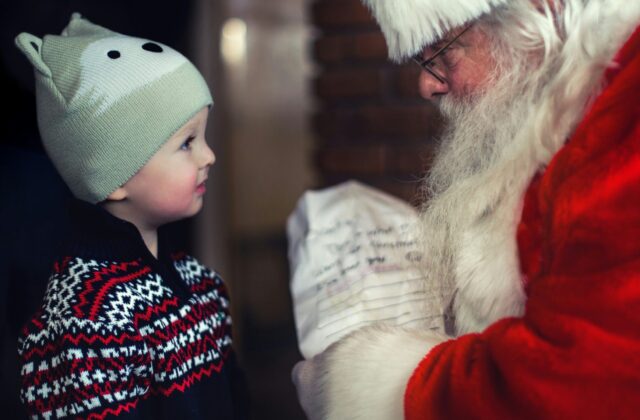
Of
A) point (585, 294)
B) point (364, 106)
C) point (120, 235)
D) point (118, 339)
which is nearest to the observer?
point (585, 294)

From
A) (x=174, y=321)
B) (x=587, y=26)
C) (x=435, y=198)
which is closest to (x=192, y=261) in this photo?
(x=174, y=321)

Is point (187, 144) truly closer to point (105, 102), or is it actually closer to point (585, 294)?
point (105, 102)

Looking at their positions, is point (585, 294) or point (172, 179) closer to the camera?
point (585, 294)

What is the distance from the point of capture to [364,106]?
2.56m

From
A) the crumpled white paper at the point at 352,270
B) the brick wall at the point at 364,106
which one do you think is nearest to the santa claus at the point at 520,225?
the crumpled white paper at the point at 352,270

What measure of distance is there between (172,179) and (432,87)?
0.51 m

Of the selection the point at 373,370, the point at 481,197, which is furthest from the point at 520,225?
the point at 373,370

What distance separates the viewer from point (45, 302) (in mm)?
1289

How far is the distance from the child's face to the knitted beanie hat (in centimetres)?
2

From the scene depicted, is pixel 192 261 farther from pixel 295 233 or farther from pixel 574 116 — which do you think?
pixel 574 116

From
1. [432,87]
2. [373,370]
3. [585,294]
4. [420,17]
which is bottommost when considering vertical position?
[373,370]

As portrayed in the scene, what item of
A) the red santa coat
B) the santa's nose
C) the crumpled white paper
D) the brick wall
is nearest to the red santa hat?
the santa's nose

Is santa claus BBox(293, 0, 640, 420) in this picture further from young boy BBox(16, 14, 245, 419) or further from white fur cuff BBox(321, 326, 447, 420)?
young boy BBox(16, 14, 245, 419)

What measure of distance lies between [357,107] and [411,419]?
1668 mm
